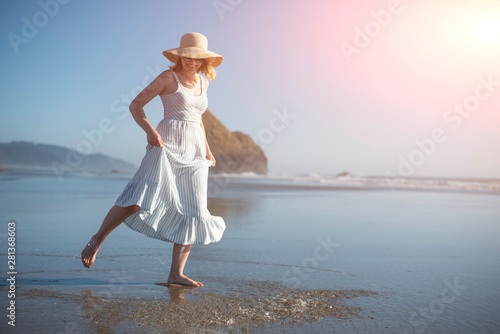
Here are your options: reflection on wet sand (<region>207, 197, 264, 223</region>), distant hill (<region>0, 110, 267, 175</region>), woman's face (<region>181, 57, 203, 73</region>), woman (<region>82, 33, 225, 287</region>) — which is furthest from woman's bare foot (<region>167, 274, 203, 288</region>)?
distant hill (<region>0, 110, 267, 175</region>)

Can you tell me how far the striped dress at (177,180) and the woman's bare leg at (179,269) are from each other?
0.31ft

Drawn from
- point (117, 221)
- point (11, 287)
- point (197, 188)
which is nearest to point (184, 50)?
point (197, 188)

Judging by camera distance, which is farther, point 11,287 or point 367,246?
point 367,246

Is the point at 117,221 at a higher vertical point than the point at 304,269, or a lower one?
higher

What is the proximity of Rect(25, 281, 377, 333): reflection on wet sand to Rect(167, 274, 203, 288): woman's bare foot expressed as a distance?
6 centimetres

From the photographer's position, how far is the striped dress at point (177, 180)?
3256 millimetres

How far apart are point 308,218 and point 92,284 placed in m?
4.53

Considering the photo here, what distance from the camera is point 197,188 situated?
3.40 meters

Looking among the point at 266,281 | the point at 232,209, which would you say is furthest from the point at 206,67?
the point at 232,209

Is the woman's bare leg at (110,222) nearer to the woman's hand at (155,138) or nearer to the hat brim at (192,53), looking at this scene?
the woman's hand at (155,138)

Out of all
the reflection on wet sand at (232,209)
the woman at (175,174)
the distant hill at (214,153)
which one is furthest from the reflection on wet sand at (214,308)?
A: the distant hill at (214,153)

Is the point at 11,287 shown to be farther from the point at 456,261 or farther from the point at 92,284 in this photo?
the point at 456,261

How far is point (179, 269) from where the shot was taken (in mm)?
3297

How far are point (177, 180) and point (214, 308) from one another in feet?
3.51
